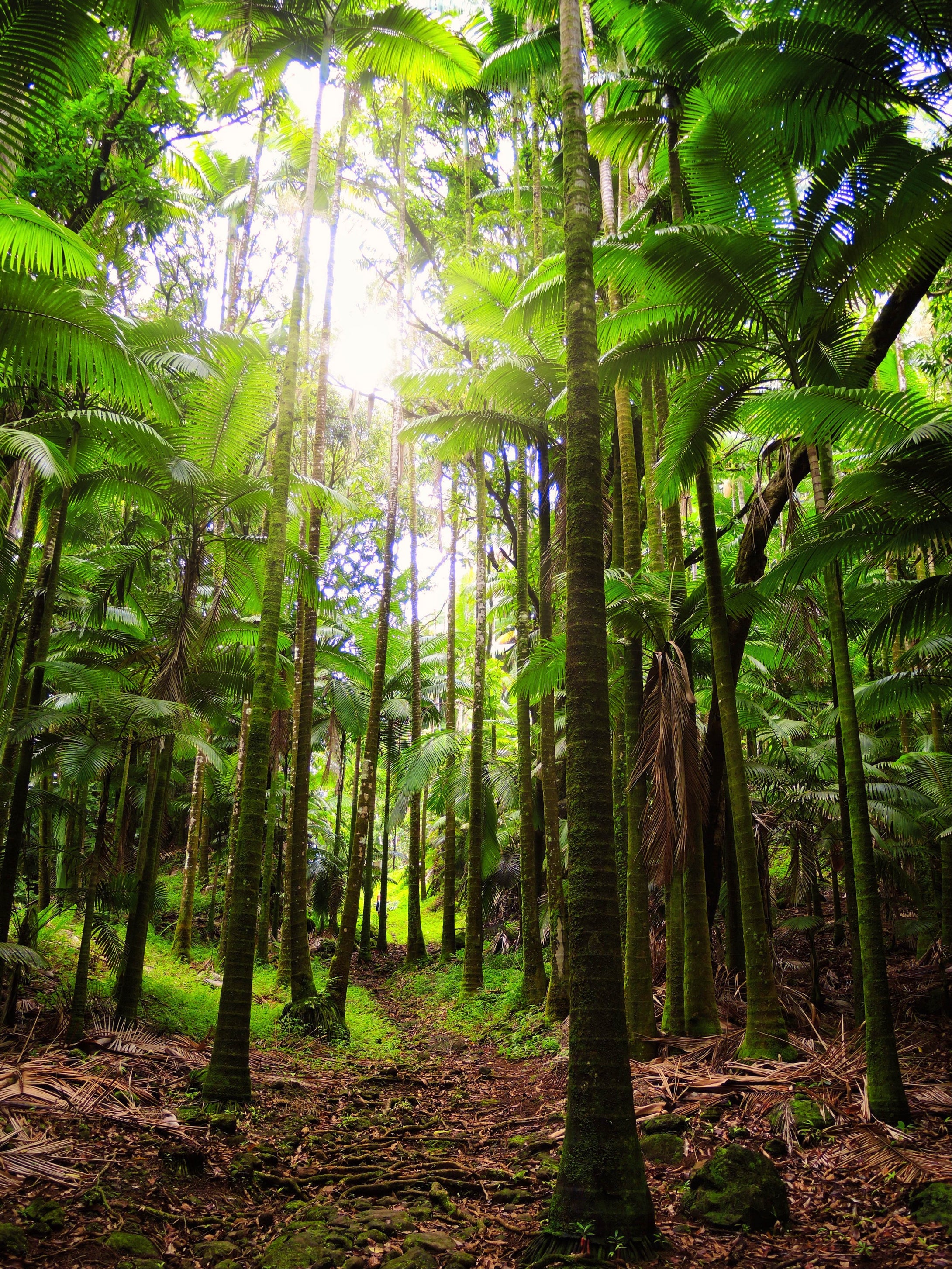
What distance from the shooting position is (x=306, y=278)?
8.74 meters

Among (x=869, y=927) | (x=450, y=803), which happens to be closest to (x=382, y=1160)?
(x=869, y=927)

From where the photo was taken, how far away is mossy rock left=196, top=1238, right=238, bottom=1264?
4.22 m

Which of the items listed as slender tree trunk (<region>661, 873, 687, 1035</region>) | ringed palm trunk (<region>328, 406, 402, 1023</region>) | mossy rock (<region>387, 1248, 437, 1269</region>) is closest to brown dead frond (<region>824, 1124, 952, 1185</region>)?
mossy rock (<region>387, 1248, 437, 1269</region>)

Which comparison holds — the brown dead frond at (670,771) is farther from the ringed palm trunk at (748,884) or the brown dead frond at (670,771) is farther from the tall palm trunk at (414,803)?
the tall palm trunk at (414,803)

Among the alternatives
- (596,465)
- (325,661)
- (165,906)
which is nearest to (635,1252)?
(596,465)

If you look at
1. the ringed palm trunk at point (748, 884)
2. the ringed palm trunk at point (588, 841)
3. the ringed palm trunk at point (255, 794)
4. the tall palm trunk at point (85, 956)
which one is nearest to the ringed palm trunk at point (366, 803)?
the tall palm trunk at point (85, 956)

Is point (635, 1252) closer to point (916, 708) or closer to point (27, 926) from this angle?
point (27, 926)

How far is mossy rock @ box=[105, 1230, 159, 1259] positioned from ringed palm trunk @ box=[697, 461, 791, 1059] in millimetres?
5047

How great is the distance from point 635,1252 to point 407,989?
1350 centimetres

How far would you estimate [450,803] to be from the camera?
16.8 meters

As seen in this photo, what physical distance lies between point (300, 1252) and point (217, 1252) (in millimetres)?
448

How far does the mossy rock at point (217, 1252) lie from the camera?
13.8 ft

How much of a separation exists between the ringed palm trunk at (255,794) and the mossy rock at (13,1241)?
2.91m

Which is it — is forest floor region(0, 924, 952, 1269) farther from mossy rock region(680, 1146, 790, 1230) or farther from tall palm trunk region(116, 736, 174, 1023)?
tall palm trunk region(116, 736, 174, 1023)
